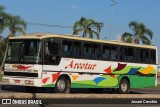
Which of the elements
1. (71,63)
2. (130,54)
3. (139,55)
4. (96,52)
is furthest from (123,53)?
(71,63)

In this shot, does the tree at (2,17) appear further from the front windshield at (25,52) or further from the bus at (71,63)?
the front windshield at (25,52)

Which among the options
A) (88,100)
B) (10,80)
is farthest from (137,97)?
(10,80)

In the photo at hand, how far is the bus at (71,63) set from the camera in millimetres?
22281

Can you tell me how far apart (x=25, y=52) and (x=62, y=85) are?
8.56 feet

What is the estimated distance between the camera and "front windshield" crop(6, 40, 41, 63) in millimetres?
22109

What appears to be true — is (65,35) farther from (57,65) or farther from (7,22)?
(7,22)

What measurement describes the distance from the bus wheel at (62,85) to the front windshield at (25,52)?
1.89m

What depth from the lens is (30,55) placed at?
22.4m

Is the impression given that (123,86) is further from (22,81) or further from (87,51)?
(22,81)

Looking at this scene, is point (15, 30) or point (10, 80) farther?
point (15, 30)

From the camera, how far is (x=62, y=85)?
23.4m

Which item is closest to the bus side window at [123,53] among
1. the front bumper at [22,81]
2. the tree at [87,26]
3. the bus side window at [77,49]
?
the bus side window at [77,49]

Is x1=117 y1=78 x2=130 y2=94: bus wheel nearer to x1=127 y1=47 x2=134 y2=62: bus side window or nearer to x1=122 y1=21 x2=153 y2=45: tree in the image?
x1=127 y1=47 x2=134 y2=62: bus side window

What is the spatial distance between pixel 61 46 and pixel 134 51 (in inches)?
267
